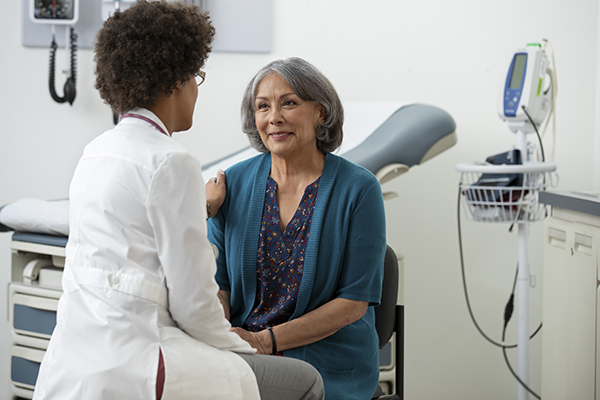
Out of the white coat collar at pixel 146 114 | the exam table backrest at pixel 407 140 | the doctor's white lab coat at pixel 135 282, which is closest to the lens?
the doctor's white lab coat at pixel 135 282

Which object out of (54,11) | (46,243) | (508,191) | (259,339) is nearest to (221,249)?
(259,339)

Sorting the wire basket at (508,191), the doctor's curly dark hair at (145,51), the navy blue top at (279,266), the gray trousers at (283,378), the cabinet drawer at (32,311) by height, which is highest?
the doctor's curly dark hair at (145,51)

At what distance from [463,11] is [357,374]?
67.3 inches

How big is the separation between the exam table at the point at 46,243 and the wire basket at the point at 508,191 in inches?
7.0

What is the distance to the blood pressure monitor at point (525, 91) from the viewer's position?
1897 millimetres

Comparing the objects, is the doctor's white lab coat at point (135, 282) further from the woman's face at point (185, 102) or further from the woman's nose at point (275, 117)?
the woman's nose at point (275, 117)

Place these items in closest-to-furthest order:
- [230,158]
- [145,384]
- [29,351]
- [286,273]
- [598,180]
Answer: [145,384] < [286,273] < [29,351] < [230,158] < [598,180]

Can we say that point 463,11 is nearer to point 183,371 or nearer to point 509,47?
point 509,47

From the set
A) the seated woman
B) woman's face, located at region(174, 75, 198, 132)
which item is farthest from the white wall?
woman's face, located at region(174, 75, 198, 132)

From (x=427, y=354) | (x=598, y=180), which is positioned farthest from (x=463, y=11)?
(x=427, y=354)

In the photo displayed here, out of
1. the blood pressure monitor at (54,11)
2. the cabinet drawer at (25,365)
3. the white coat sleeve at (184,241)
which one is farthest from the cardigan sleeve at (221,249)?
the blood pressure monitor at (54,11)

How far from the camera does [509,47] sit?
2.36m

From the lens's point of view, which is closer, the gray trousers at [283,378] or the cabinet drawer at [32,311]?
the gray trousers at [283,378]

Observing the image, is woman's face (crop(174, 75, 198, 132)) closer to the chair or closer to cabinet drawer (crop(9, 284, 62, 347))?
the chair
